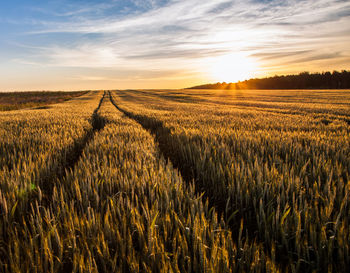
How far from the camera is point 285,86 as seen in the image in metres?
70.9

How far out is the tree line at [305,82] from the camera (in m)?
62.6

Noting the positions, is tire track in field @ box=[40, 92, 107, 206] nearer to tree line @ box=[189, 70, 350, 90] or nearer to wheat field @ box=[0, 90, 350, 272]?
wheat field @ box=[0, 90, 350, 272]

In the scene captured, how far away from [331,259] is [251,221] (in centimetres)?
67

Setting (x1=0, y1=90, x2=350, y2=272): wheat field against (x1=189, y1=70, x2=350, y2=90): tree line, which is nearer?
(x1=0, y1=90, x2=350, y2=272): wheat field

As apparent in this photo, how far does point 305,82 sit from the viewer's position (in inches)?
2653

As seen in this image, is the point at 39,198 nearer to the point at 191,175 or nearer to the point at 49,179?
the point at 49,179

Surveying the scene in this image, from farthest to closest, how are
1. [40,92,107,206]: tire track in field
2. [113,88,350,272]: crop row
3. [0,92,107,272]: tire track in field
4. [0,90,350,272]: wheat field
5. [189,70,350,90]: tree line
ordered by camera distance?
[189,70,350,90]: tree line < [40,92,107,206]: tire track in field < [0,92,107,272]: tire track in field < [113,88,350,272]: crop row < [0,90,350,272]: wheat field

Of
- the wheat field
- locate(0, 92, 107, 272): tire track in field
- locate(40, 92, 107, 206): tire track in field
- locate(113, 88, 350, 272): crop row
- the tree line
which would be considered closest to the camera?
the wheat field

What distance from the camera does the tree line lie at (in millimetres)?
62625

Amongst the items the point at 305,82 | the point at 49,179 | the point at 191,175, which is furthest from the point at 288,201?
the point at 305,82

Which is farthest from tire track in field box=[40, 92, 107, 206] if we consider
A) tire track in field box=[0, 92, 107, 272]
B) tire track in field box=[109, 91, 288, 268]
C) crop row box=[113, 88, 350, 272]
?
crop row box=[113, 88, 350, 272]

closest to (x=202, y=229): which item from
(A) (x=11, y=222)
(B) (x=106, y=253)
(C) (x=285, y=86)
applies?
(B) (x=106, y=253)

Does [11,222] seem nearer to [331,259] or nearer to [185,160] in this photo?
[331,259]

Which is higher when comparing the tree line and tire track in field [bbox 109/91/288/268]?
the tree line
